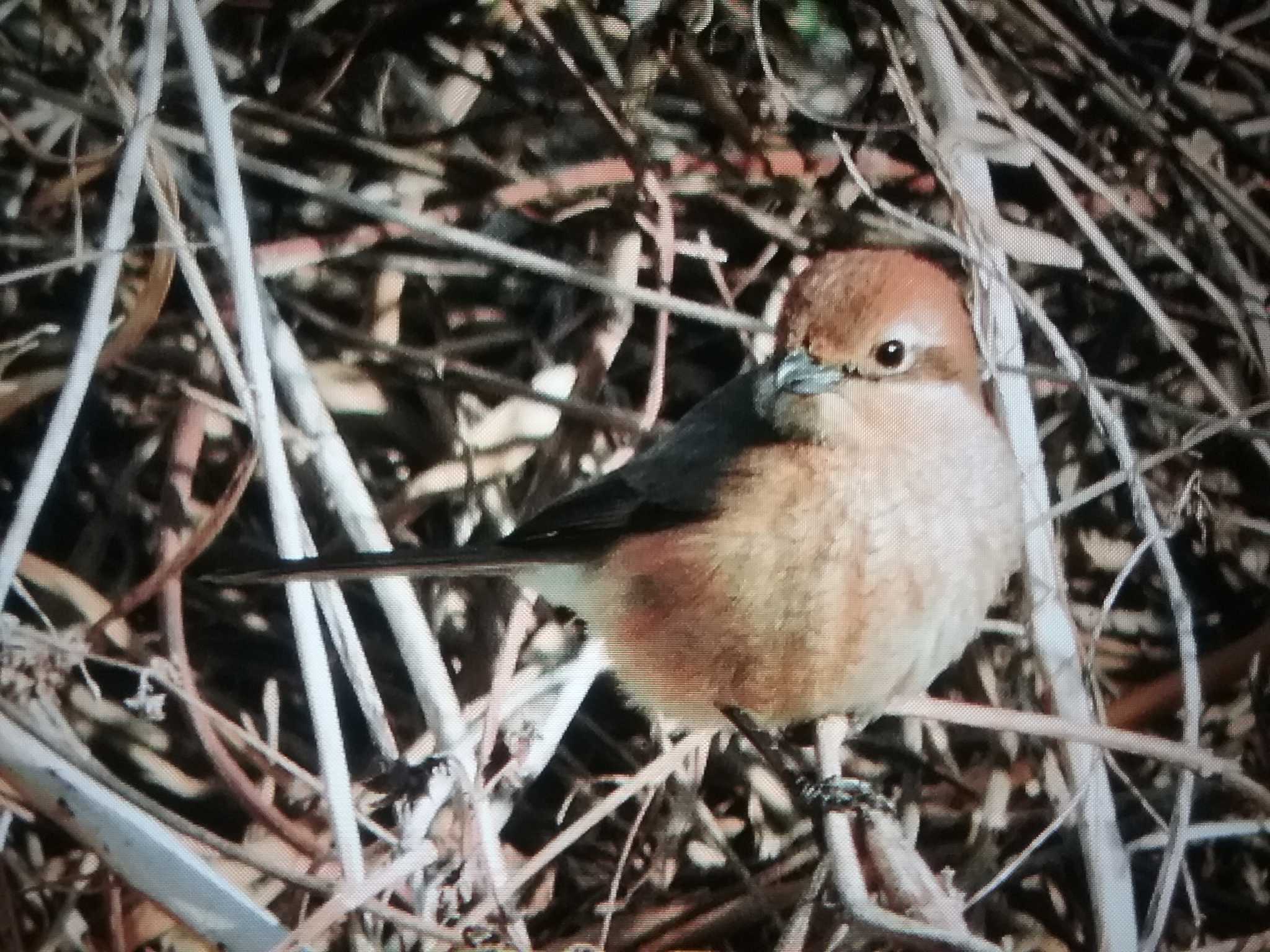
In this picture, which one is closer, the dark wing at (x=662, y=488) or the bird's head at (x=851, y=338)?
the bird's head at (x=851, y=338)

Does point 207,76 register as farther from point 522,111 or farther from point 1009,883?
point 1009,883

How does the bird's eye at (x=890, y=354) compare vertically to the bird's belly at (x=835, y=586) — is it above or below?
above

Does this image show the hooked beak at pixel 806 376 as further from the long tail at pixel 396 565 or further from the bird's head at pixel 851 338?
the long tail at pixel 396 565

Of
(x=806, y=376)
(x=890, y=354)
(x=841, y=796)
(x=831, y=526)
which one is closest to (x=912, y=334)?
(x=890, y=354)

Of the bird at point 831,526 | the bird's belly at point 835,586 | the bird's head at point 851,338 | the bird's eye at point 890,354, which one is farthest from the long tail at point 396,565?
the bird's eye at point 890,354

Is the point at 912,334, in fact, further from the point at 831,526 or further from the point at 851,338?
the point at 831,526

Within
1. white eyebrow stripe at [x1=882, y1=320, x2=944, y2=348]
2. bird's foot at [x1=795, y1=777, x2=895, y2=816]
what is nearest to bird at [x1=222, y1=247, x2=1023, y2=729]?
white eyebrow stripe at [x1=882, y1=320, x2=944, y2=348]
